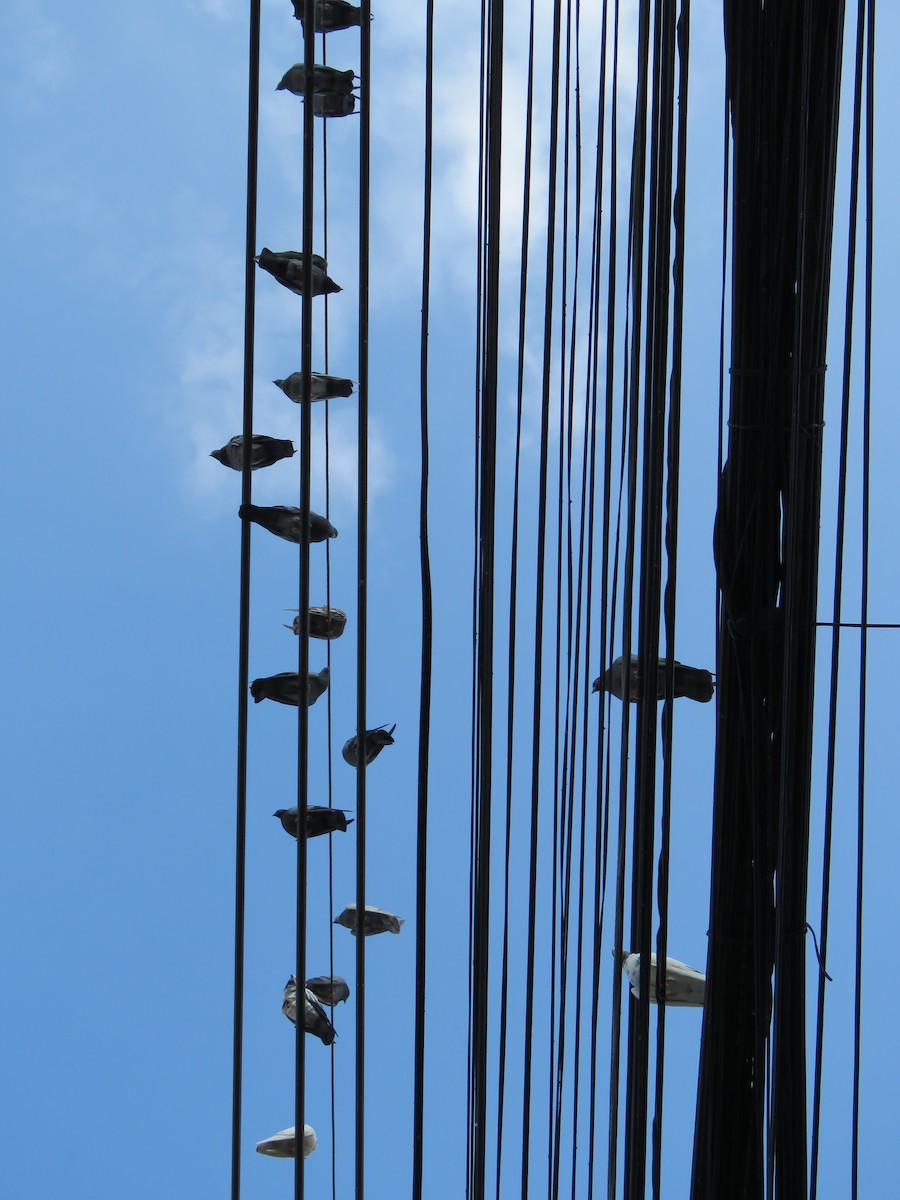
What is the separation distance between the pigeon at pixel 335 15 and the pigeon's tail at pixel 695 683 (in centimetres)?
122

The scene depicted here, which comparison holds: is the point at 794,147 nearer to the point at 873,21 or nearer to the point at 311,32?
the point at 873,21

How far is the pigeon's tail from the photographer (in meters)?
2.01

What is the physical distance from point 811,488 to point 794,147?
1.64 feet

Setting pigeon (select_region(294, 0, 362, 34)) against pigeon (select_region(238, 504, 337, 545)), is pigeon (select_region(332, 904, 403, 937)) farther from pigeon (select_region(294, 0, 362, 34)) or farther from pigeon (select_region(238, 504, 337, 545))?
pigeon (select_region(294, 0, 362, 34))

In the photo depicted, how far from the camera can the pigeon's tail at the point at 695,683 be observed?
2.01m

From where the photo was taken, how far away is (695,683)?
2.03 m

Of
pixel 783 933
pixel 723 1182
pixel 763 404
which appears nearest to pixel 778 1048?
pixel 783 933

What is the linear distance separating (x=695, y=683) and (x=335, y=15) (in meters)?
1.29

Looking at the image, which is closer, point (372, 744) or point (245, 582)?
point (245, 582)

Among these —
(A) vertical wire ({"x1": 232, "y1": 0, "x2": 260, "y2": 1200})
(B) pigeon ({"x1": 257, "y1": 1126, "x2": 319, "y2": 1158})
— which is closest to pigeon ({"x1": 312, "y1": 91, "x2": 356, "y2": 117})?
(A) vertical wire ({"x1": 232, "y1": 0, "x2": 260, "y2": 1200})

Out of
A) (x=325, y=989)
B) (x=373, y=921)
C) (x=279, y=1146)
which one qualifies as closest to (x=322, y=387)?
(x=373, y=921)

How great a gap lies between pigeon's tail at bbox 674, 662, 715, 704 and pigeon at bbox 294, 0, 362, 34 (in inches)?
48.0

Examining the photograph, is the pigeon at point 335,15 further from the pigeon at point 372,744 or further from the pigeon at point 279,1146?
the pigeon at point 279,1146

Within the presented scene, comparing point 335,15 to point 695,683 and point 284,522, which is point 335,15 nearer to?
point 284,522
